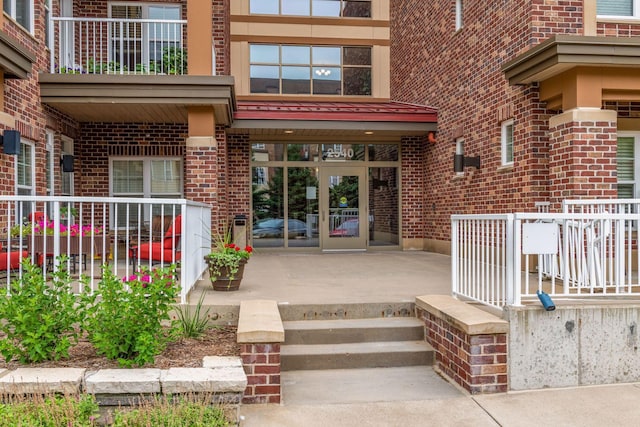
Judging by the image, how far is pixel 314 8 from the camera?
581 inches

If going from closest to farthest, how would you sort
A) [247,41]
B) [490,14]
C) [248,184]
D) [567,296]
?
[567,296]
[490,14]
[248,184]
[247,41]

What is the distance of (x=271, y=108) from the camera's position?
41.0ft

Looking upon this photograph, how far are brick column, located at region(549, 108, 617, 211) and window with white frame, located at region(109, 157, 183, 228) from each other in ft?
25.7

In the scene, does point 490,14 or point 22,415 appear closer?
point 22,415

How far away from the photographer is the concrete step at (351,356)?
207 inches

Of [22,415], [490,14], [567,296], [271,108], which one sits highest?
[490,14]

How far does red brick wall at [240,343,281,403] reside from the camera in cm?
446

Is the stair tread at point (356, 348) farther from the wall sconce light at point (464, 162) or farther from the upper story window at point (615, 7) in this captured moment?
the upper story window at point (615, 7)

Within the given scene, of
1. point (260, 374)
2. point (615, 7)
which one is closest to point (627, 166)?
point (615, 7)

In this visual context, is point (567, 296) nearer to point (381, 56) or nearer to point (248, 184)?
point (248, 184)

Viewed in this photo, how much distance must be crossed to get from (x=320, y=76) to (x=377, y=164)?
9.56ft

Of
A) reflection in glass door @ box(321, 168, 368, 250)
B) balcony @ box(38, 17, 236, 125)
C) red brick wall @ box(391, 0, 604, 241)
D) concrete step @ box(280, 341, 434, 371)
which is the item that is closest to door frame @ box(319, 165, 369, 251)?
reflection in glass door @ box(321, 168, 368, 250)

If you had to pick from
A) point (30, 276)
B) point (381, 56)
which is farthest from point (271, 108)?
point (30, 276)

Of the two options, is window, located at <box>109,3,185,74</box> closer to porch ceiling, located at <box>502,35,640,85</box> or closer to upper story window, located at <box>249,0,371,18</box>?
upper story window, located at <box>249,0,371,18</box>
